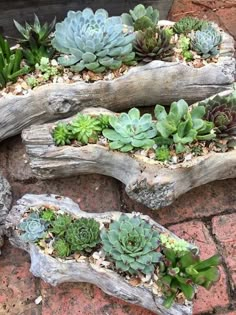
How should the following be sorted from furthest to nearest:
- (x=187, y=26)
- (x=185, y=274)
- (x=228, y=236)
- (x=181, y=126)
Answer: (x=187, y=26), (x=228, y=236), (x=181, y=126), (x=185, y=274)

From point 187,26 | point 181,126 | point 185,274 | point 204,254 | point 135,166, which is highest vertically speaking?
point 187,26

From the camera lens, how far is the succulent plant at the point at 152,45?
1.71m

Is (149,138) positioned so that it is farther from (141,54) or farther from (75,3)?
(75,3)

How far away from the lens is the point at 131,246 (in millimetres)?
1451

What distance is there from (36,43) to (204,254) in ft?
2.55

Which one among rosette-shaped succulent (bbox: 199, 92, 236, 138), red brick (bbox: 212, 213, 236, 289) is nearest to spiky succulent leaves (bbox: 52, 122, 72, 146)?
rosette-shaped succulent (bbox: 199, 92, 236, 138)

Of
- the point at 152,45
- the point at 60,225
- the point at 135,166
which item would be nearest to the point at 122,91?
the point at 152,45

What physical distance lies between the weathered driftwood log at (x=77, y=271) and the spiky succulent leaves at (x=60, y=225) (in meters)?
0.05

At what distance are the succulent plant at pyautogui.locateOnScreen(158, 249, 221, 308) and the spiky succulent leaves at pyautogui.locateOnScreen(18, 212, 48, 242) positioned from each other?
32cm

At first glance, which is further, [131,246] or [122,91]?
[122,91]

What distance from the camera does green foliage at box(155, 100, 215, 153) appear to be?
1570mm

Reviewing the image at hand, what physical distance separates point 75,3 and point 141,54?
388 mm

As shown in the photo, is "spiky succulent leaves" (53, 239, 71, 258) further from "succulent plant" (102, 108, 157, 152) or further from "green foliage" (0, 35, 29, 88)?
"green foliage" (0, 35, 29, 88)

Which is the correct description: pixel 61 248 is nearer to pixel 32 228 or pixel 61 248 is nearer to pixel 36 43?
pixel 32 228
